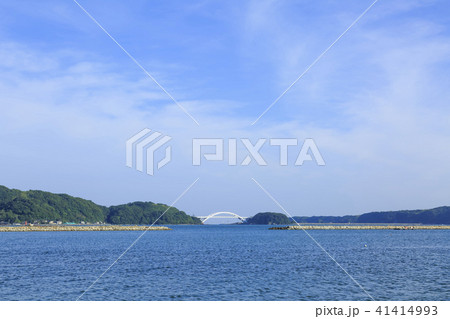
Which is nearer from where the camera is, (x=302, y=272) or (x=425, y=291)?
(x=425, y=291)

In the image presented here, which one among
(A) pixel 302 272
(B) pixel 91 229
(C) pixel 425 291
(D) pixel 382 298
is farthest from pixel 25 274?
(B) pixel 91 229

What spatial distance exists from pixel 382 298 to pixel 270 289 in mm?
7412

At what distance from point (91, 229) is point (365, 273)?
581ft

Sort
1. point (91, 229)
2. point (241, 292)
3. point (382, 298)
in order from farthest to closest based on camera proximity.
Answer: point (91, 229), point (241, 292), point (382, 298)

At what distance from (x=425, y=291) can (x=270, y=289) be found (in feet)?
34.2

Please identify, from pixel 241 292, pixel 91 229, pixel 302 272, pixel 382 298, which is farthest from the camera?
pixel 91 229

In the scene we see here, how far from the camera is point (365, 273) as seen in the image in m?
39.7

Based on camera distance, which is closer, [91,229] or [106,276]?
[106,276]
